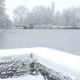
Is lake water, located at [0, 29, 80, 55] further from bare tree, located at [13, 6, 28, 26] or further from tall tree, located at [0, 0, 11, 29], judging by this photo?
bare tree, located at [13, 6, 28, 26]

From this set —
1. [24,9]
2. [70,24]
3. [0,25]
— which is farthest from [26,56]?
[70,24]

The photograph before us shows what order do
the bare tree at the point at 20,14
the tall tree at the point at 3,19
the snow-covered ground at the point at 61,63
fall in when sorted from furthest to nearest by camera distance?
the bare tree at the point at 20,14 → the tall tree at the point at 3,19 → the snow-covered ground at the point at 61,63

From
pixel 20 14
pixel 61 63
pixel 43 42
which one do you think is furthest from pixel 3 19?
pixel 61 63

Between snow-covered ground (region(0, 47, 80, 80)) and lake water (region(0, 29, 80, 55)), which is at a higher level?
snow-covered ground (region(0, 47, 80, 80))

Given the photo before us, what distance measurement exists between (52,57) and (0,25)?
19.2 metres

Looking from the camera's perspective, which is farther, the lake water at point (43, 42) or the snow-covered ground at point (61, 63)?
the lake water at point (43, 42)

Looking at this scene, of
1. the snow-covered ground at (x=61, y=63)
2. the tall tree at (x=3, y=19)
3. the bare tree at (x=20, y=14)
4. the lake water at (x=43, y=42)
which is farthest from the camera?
the bare tree at (x=20, y=14)

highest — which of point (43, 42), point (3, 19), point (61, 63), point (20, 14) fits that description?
point (20, 14)

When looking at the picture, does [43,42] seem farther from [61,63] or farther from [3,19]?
[3,19]

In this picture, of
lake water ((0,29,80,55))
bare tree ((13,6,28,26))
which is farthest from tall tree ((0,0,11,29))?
lake water ((0,29,80,55))

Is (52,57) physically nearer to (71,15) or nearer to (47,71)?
(47,71)

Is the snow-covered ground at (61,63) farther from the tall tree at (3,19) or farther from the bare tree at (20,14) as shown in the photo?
the bare tree at (20,14)

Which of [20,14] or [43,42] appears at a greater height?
[20,14]

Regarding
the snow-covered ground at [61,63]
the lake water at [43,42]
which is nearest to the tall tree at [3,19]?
the lake water at [43,42]
